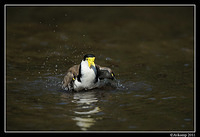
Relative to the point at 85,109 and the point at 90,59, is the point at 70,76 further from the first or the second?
the point at 85,109

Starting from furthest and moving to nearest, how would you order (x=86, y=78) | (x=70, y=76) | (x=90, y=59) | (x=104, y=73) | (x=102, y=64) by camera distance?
(x=102, y=64) < (x=104, y=73) < (x=70, y=76) < (x=86, y=78) < (x=90, y=59)

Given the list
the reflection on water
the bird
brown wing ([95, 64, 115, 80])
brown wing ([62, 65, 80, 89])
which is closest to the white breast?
the bird

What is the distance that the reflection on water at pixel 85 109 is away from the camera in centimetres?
800

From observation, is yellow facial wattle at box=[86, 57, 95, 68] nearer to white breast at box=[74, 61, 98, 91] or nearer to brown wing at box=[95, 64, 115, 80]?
white breast at box=[74, 61, 98, 91]

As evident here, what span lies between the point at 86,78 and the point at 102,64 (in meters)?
2.67

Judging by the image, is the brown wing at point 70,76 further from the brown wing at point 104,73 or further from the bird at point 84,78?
the brown wing at point 104,73

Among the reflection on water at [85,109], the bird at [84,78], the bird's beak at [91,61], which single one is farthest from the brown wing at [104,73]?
the reflection on water at [85,109]

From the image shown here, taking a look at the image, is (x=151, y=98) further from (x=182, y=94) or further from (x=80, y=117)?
(x=80, y=117)

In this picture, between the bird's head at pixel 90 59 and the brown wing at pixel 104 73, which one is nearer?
the bird's head at pixel 90 59

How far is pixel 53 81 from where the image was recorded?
11.4 metres

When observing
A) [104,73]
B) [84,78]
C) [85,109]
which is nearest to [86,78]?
[84,78]

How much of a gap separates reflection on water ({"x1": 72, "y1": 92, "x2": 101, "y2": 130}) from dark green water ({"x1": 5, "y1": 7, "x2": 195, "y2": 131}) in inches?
0.8

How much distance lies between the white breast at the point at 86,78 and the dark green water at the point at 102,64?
219mm

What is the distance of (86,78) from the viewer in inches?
413
